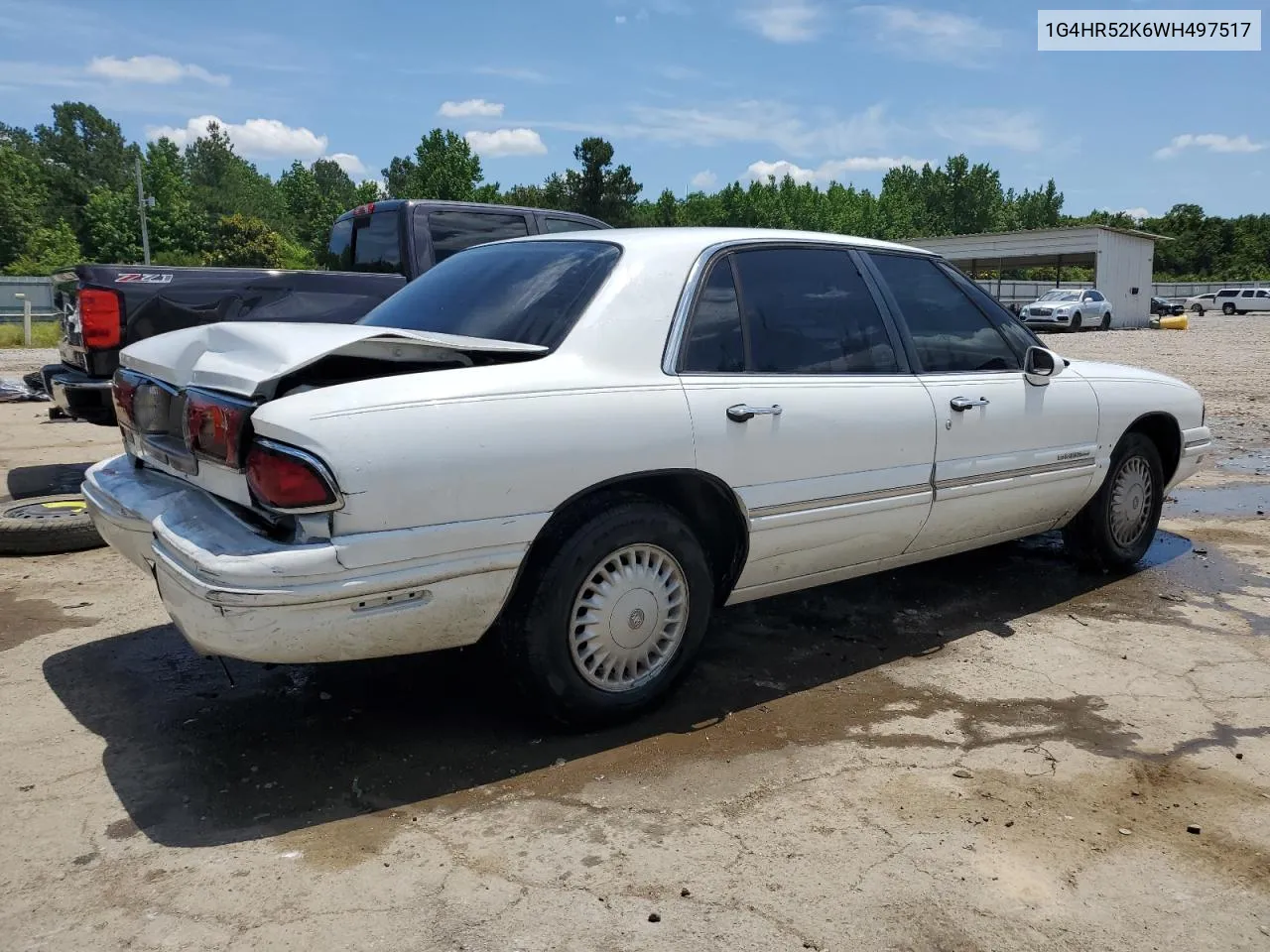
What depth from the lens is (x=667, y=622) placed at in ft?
11.2

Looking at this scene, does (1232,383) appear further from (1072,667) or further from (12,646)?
(12,646)

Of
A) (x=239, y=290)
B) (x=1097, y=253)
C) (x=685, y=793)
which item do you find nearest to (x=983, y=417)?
(x=685, y=793)

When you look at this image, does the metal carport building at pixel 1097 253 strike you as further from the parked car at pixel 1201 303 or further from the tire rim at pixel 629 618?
the tire rim at pixel 629 618

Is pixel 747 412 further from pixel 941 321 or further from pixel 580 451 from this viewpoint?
pixel 941 321

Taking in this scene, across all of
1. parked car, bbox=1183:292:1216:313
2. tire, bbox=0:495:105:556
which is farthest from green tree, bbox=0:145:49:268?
tire, bbox=0:495:105:556

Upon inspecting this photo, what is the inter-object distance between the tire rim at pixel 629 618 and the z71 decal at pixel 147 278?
4.19m

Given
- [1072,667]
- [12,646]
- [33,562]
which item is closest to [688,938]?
[1072,667]

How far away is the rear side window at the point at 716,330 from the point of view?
3.42 metres

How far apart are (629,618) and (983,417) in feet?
6.27

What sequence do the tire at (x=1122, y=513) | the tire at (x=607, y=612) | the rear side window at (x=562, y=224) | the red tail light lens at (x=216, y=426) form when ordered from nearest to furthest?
the red tail light lens at (x=216, y=426) < the tire at (x=607, y=612) < the tire at (x=1122, y=513) < the rear side window at (x=562, y=224)

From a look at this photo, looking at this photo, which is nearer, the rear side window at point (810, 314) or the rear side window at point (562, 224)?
the rear side window at point (810, 314)

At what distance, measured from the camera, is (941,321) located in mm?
4367

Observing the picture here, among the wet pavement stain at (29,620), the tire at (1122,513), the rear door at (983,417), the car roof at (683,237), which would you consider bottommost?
the wet pavement stain at (29,620)

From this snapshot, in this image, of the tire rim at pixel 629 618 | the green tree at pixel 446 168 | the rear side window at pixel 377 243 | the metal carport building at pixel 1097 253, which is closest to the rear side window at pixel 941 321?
the tire rim at pixel 629 618
